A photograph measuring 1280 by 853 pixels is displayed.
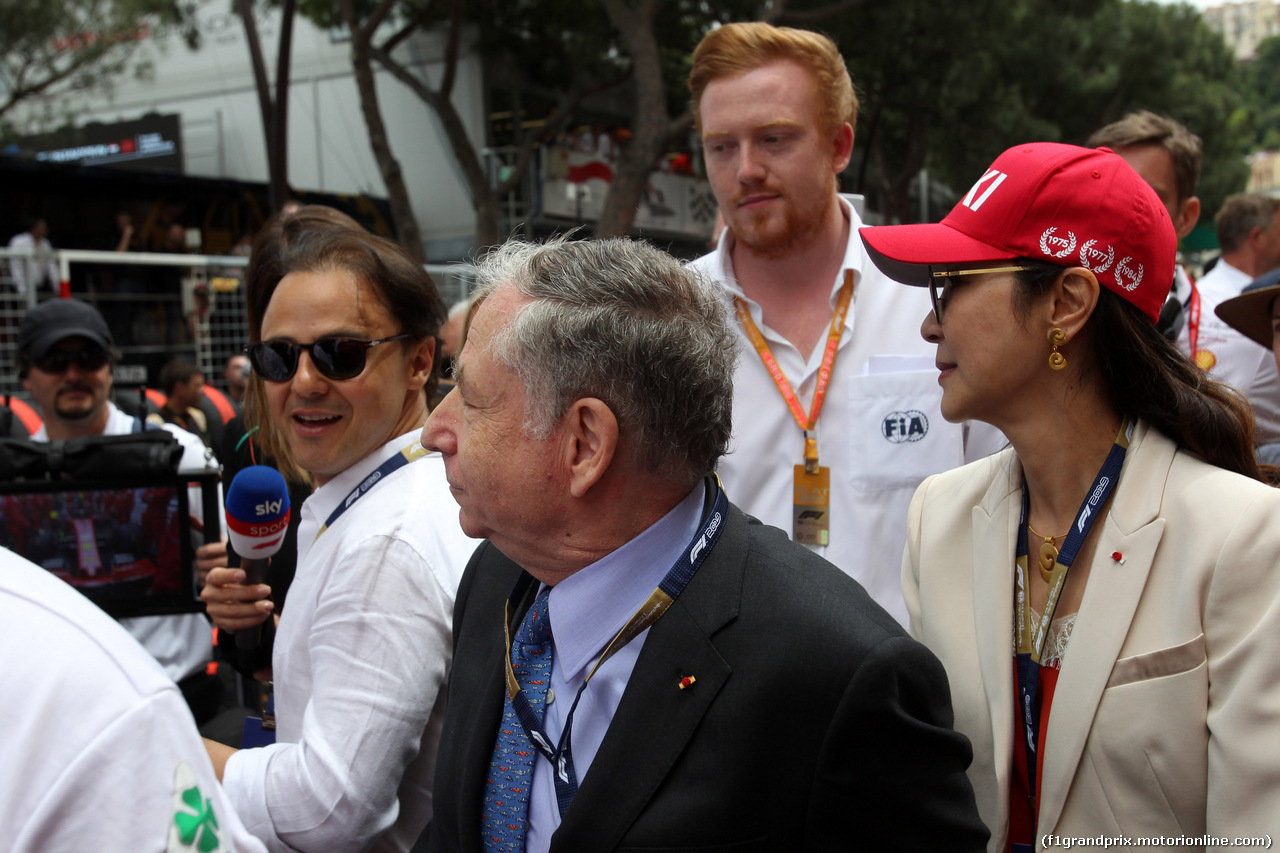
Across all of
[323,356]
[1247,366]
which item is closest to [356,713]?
[323,356]

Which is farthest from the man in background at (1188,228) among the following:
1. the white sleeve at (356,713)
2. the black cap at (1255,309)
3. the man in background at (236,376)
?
the man in background at (236,376)

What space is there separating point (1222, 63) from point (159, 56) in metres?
32.6

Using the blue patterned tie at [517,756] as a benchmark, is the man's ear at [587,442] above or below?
above

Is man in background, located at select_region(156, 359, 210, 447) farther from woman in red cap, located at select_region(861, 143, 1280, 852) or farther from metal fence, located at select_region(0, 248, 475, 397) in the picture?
woman in red cap, located at select_region(861, 143, 1280, 852)

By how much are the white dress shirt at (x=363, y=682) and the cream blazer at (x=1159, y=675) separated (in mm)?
1079

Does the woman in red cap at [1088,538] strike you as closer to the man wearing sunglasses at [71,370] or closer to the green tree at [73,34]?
the man wearing sunglasses at [71,370]

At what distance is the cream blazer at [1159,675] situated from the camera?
1541 millimetres

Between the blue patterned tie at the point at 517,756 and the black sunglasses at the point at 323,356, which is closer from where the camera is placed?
the blue patterned tie at the point at 517,756

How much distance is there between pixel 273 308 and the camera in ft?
8.20

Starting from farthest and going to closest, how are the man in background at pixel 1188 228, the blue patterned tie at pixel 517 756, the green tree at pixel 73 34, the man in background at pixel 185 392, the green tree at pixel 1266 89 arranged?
the green tree at pixel 1266 89 < the green tree at pixel 73 34 < the man in background at pixel 185 392 < the man in background at pixel 1188 228 < the blue patterned tie at pixel 517 756

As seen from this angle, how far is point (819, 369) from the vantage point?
289cm

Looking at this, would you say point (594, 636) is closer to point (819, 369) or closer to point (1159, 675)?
point (1159, 675)

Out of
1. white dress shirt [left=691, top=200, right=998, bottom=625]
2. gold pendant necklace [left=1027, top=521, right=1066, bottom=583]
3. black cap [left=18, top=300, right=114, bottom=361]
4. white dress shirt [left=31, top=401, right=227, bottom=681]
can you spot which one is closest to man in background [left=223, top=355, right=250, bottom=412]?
black cap [left=18, top=300, right=114, bottom=361]

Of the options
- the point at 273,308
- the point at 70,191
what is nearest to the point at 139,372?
the point at 273,308
